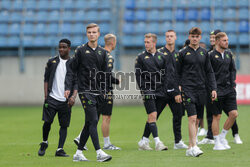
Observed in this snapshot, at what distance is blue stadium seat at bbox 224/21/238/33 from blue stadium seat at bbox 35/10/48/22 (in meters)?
9.62

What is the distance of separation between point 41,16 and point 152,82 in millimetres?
18417

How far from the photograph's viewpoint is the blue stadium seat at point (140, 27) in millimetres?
25703

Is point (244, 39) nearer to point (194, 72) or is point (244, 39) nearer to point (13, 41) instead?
point (13, 41)

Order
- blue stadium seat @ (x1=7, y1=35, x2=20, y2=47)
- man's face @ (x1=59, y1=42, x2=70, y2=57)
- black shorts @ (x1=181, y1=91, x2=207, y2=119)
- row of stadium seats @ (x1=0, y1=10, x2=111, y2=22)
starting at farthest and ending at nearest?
row of stadium seats @ (x1=0, y1=10, x2=111, y2=22) → blue stadium seat @ (x1=7, y1=35, x2=20, y2=47) → man's face @ (x1=59, y1=42, x2=70, y2=57) → black shorts @ (x1=181, y1=91, x2=207, y2=119)

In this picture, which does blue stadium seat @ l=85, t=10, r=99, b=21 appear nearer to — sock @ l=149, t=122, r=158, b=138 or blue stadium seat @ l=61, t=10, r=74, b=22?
blue stadium seat @ l=61, t=10, r=74, b=22

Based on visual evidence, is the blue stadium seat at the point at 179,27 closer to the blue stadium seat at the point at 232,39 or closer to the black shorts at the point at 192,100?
the blue stadium seat at the point at 232,39

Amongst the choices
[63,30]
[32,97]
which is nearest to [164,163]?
[32,97]

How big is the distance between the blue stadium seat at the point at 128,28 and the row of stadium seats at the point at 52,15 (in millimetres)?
1043

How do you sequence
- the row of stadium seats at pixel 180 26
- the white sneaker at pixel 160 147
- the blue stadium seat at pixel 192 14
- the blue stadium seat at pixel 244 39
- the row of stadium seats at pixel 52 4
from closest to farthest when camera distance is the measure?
1. the white sneaker at pixel 160 147
2. the blue stadium seat at pixel 244 39
3. the row of stadium seats at pixel 180 26
4. the blue stadium seat at pixel 192 14
5. the row of stadium seats at pixel 52 4

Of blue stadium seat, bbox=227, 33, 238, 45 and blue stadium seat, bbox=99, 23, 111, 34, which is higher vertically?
blue stadium seat, bbox=99, 23, 111, 34

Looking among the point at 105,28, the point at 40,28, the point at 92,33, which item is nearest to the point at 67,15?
the point at 40,28

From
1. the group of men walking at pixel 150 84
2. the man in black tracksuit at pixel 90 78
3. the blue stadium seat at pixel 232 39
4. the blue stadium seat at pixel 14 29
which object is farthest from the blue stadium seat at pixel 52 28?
the man in black tracksuit at pixel 90 78

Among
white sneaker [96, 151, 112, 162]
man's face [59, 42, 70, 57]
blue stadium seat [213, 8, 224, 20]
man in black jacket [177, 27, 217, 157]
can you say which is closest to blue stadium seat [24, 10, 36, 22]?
blue stadium seat [213, 8, 224, 20]

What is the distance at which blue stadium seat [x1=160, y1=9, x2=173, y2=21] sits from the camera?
1024 inches
